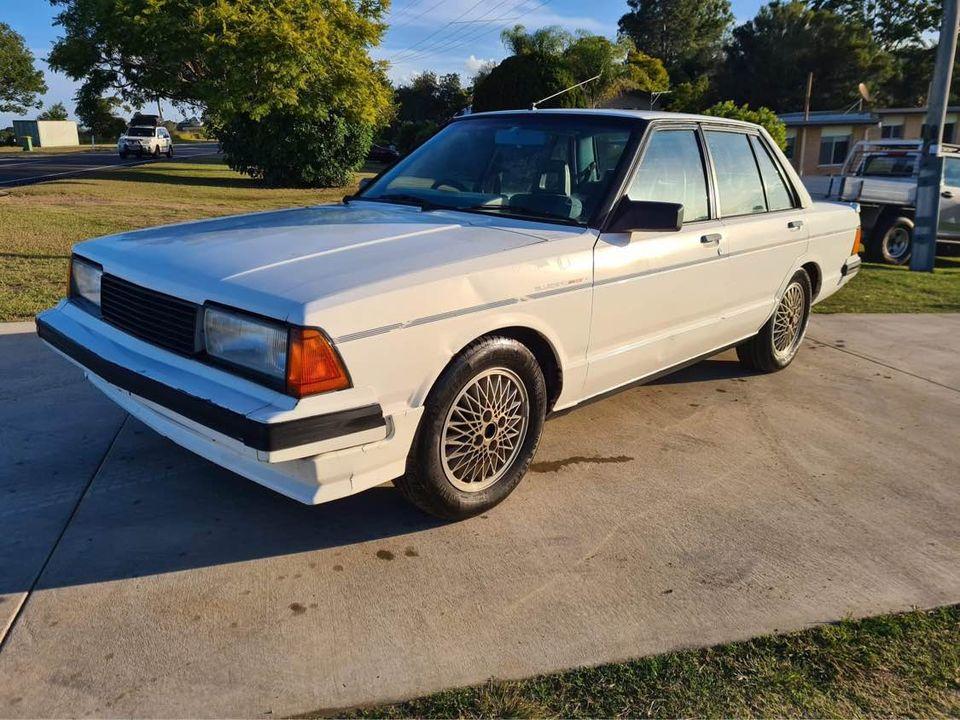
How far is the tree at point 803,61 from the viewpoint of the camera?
55.5m

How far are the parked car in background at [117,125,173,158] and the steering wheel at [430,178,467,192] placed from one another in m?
40.0

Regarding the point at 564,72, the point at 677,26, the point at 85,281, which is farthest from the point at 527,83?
the point at 677,26

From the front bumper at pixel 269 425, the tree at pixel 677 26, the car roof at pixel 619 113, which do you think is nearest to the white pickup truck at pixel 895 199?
the car roof at pixel 619 113

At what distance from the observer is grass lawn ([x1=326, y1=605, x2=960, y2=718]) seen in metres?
2.28

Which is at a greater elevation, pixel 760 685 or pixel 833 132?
pixel 833 132

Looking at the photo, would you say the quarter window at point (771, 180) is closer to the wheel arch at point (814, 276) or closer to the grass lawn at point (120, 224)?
the wheel arch at point (814, 276)

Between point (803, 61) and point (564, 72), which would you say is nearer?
point (564, 72)

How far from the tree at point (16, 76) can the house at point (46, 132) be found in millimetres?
13414

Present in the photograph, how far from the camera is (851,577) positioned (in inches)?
118

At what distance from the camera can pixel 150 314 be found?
3.08 metres

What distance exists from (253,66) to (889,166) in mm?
15967

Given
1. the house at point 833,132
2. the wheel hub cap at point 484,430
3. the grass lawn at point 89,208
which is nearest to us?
the wheel hub cap at point 484,430

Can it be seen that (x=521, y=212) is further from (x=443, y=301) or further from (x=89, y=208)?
(x=89, y=208)

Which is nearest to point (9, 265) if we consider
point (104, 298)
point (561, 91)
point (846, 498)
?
point (104, 298)
